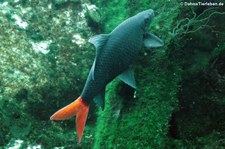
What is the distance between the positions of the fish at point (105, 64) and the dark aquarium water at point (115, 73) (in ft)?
0.03

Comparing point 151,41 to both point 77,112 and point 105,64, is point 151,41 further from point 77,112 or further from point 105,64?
point 77,112

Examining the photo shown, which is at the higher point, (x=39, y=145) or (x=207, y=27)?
(x=207, y=27)

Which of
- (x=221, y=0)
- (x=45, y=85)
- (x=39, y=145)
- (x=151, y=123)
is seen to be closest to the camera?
(x=151, y=123)

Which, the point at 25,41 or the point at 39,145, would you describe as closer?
the point at 39,145

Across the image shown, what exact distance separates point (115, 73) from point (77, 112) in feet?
1.82

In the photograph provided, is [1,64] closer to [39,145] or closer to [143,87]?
[39,145]

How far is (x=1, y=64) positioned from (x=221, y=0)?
133 inches

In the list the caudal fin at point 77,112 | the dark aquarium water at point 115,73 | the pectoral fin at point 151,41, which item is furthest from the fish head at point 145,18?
the caudal fin at point 77,112

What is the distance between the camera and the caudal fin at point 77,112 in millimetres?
2855

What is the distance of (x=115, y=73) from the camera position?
3031 mm

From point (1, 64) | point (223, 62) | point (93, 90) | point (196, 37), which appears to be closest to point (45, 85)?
point (1, 64)

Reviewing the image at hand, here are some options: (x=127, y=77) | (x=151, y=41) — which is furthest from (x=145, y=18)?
(x=127, y=77)

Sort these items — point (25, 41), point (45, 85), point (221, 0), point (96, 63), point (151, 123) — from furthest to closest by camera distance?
point (25, 41)
point (45, 85)
point (221, 0)
point (151, 123)
point (96, 63)

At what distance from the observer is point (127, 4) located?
4887mm
